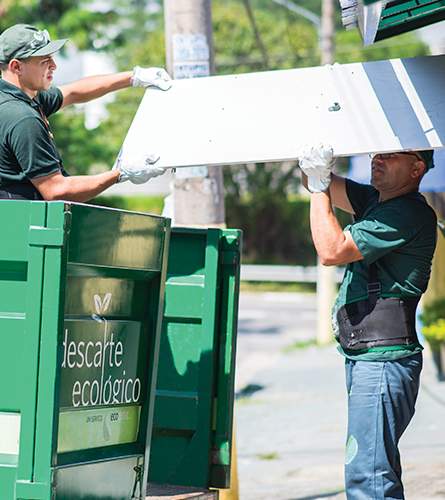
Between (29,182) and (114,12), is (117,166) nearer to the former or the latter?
(29,182)

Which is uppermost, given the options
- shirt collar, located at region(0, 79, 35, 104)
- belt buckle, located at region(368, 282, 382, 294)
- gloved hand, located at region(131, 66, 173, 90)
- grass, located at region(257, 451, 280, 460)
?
gloved hand, located at region(131, 66, 173, 90)

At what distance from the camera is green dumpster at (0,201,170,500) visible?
12.2 feet

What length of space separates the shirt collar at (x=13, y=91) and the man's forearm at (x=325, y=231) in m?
1.32

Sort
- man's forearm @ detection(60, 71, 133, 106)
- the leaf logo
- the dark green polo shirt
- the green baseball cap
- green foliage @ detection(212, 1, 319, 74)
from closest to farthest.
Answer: the leaf logo < the dark green polo shirt < the green baseball cap < man's forearm @ detection(60, 71, 133, 106) < green foliage @ detection(212, 1, 319, 74)

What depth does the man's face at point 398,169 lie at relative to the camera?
4.78 metres

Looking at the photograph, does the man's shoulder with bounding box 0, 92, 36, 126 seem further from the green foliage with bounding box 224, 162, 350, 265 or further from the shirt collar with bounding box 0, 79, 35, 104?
the green foliage with bounding box 224, 162, 350, 265

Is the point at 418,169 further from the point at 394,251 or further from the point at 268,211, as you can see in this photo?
the point at 268,211

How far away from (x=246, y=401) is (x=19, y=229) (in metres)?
8.49

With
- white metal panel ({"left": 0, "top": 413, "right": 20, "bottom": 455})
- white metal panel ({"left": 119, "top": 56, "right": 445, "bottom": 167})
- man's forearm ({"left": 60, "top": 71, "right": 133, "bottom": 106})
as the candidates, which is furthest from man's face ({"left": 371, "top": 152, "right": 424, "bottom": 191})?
white metal panel ({"left": 0, "top": 413, "right": 20, "bottom": 455})

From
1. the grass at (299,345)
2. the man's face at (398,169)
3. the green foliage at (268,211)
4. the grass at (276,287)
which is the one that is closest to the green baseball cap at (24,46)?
the man's face at (398,169)

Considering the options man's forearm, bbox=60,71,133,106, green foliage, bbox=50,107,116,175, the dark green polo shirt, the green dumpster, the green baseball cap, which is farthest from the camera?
green foliage, bbox=50,107,116,175

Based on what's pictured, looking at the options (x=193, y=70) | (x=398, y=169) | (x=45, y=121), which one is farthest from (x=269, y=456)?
(x=45, y=121)

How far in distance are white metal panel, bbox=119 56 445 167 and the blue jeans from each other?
94cm

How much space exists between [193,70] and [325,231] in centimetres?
260
